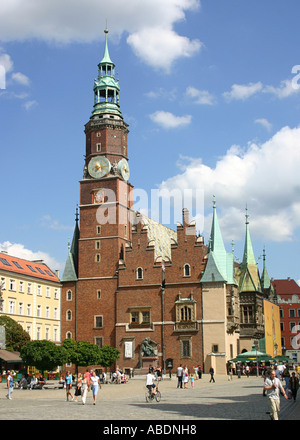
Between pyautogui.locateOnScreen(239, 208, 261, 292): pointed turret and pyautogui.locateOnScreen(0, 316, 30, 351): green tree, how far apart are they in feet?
95.5

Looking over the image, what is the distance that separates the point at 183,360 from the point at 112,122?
95.1 ft

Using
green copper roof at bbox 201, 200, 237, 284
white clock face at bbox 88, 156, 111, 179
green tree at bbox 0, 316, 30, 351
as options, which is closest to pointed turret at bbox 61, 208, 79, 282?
white clock face at bbox 88, 156, 111, 179

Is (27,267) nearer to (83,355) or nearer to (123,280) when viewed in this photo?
(123,280)

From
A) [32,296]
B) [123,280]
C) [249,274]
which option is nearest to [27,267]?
[32,296]

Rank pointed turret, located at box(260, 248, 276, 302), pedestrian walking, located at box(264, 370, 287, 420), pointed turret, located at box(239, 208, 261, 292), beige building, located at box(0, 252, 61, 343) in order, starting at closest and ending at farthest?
1. pedestrian walking, located at box(264, 370, 287, 420)
2. beige building, located at box(0, 252, 61, 343)
3. pointed turret, located at box(239, 208, 261, 292)
4. pointed turret, located at box(260, 248, 276, 302)

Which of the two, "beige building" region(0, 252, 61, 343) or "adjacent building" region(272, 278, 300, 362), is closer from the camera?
"beige building" region(0, 252, 61, 343)

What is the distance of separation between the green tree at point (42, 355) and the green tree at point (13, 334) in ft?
35.7

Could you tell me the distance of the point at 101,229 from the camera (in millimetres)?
68062

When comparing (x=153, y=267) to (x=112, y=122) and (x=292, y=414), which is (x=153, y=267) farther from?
(x=292, y=414)

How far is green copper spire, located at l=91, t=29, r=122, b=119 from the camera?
71.6m

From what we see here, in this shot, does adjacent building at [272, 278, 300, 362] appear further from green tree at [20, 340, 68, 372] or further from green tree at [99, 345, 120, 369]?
green tree at [20, 340, 68, 372]

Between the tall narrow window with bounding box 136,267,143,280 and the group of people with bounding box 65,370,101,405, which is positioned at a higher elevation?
the tall narrow window with bounding box 136,267,143,280

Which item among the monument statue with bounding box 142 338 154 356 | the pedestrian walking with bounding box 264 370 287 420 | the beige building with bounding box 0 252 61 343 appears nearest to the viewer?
the pedestrian walking with bounding box 264 370 287 420
